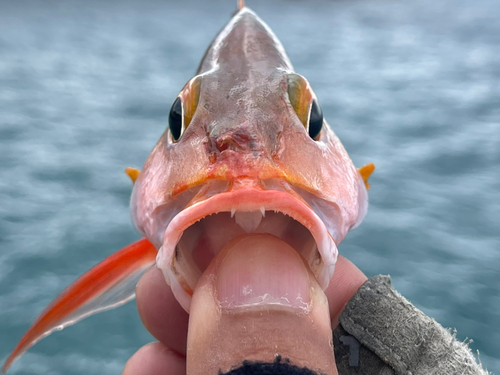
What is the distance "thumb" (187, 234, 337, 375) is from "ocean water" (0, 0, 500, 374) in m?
1.53

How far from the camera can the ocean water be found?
222 cm

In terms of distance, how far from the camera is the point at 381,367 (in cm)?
92

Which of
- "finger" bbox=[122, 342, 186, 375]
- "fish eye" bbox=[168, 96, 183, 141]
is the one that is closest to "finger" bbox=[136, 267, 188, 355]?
"finger" bbox=[122, 342, 186, 375]

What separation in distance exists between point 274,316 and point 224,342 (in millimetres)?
63

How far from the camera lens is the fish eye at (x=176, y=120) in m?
0.82

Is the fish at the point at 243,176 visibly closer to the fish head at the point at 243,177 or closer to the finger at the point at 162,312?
Answer: the fish head at the point at 243,177

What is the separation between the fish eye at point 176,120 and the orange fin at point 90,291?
423mm

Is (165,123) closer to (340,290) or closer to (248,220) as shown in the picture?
(340,290)

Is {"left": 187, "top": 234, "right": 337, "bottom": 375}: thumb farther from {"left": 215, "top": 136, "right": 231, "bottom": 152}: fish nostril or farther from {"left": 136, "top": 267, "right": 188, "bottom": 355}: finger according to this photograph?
{"left": 136, "top": 267, "right": 188, "bottom": 355}: finger

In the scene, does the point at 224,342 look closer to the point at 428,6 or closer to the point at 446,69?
the point at 446,69

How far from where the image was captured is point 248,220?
2.29 ft

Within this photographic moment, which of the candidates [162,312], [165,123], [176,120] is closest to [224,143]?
[176,120]

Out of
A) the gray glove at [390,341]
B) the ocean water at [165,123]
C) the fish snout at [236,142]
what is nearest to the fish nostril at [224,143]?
the fish snout at [236,142]

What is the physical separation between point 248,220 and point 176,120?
0.73ft
